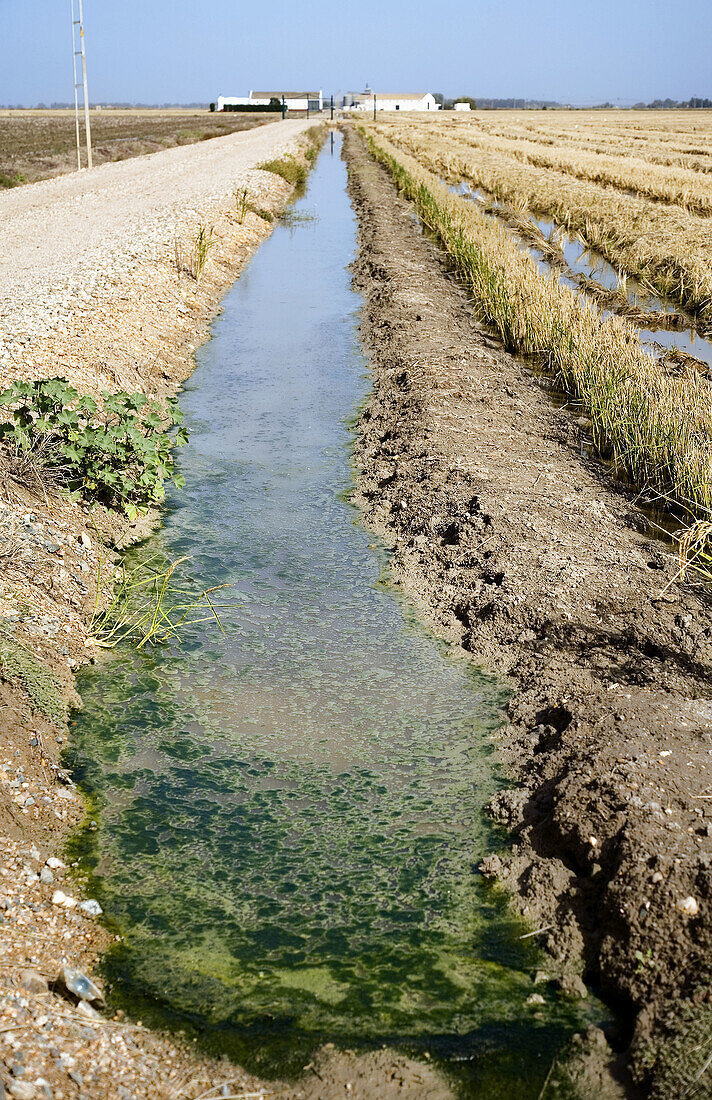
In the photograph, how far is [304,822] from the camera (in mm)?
3443

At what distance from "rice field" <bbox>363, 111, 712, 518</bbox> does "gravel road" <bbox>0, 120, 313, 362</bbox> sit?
4.31 meters

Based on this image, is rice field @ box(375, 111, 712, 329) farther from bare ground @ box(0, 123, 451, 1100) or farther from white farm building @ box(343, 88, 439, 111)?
white farm building @ box(343, 88, 439, 111)

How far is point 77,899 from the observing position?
3055mm

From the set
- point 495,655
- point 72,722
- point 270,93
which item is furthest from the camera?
point 270,93

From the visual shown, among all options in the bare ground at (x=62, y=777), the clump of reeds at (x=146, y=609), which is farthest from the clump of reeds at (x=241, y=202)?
the clump of reeds at (x=146, y=609)

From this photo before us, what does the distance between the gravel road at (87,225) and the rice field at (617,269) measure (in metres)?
4.31

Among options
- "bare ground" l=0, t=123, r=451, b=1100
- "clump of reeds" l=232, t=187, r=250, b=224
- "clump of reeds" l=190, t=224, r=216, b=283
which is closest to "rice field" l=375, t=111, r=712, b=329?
"clump of reeds" l=232, t=187, r=250, b=224

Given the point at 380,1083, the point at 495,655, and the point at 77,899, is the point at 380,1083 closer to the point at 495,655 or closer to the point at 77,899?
the point at 77,899

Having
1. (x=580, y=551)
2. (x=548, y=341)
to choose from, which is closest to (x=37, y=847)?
(x=580, y=551)

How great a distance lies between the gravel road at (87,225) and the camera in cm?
929

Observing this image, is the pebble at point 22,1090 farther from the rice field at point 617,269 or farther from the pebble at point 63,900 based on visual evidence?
the rice field at point 617,269

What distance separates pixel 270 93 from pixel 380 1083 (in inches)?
5650

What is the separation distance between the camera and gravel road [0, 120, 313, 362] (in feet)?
30.5

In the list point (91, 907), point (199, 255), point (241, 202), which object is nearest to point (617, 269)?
point (199, 255)
